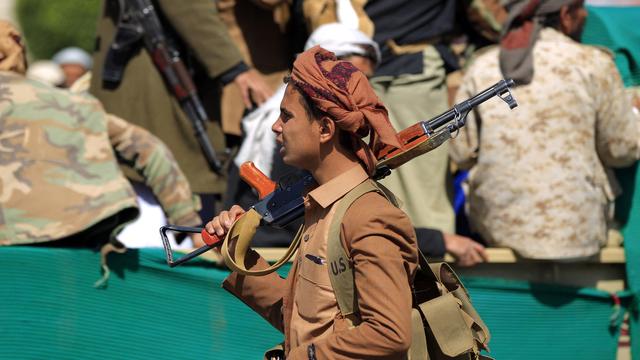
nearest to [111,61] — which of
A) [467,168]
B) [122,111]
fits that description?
[122,111]

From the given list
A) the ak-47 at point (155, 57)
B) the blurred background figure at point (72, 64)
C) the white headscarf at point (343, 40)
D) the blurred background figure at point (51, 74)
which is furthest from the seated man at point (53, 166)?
the blurred background figure at point (72, 64)

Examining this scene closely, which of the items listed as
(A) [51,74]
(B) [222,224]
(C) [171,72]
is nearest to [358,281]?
(B) [222,224]

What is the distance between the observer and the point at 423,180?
5.94m

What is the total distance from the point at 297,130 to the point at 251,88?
2.91m

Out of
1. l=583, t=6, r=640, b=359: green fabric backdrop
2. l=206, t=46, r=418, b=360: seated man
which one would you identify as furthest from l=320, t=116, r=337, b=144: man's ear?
l=583, t=6, r=640, b=359: green fabric backdrop

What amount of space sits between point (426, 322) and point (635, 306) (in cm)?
306

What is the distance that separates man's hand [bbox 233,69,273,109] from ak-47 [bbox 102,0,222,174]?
28cm

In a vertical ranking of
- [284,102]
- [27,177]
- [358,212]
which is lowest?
[27,177]

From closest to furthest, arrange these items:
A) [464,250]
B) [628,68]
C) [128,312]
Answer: [128,312] < [464,250] < [628,68]

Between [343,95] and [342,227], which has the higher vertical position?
Result: [343,95]

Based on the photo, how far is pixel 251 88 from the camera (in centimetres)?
600

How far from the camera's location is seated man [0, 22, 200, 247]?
190 inches

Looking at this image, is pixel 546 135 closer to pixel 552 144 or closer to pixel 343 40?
pixel 552 144

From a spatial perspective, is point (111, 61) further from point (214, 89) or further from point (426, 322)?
point (426, 322)
